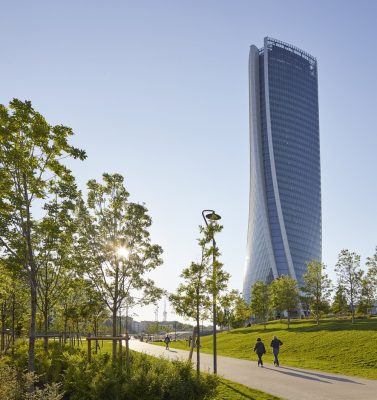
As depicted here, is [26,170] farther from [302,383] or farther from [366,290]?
[366,290]

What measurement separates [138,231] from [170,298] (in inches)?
161

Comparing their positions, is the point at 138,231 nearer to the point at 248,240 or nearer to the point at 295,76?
the point at 248,240

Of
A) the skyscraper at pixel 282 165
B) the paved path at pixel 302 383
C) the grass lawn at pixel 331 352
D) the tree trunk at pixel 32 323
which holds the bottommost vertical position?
the grass lawn at pixel 331 352

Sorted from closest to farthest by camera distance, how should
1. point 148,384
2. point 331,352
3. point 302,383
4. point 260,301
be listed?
point 148,384
point 302,383
point 331,352
point 260,301

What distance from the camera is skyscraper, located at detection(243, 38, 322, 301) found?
145000mm

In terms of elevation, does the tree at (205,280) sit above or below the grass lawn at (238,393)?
above

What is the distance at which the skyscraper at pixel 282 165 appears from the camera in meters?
145

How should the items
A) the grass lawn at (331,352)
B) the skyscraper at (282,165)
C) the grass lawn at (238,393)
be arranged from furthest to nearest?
1. the skyscraper at (282,165)
2. the grass lawn at (331,352)
3. the grass lawn at (238,393)

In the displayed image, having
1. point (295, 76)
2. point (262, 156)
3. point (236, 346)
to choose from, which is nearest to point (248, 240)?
point (262, 156)

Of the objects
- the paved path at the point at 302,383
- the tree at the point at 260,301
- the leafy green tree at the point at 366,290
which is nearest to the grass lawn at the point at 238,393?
the paved path at the point at 302,383

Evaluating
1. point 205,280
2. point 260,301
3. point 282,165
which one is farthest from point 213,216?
point 282,165

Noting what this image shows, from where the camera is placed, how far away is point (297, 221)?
152 m

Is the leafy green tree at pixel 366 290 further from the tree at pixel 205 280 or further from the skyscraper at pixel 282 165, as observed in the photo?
the skyscraper at pixel 282 165

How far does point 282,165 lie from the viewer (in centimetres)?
15638
